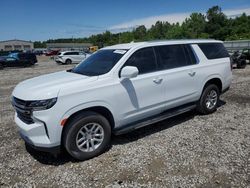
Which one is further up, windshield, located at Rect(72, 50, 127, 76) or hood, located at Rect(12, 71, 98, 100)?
windshield, located at Rect(72, 50, 127, 76)

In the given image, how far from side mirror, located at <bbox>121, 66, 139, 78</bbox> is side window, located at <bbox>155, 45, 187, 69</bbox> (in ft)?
3.08

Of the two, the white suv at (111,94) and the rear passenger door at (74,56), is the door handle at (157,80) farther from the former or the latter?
the rear passenger door at (74,56)

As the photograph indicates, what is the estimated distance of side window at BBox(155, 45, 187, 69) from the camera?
4.77 m

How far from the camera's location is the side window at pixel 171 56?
15.7 feet

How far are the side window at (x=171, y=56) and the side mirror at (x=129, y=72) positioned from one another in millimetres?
940

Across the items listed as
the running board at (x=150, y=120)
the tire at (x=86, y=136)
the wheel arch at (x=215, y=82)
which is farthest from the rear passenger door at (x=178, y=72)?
the tire at (x=86, y=136)

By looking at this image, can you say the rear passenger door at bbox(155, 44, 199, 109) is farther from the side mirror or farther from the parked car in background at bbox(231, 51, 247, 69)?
the parked car in background at bbox(231, 51, 247, 69)

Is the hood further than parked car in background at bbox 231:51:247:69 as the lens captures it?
No

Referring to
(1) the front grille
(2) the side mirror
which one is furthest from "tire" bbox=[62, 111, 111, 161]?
(2) the side mirror

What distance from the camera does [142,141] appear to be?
15.0ft

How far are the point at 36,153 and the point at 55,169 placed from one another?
29.8 inches

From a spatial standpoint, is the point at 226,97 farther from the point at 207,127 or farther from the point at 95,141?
the point at 95,141

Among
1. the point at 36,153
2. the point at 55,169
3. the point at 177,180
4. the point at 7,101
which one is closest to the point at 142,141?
the point at 177,180

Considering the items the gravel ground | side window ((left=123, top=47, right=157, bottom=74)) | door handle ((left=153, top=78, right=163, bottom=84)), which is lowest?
the gravel ground
